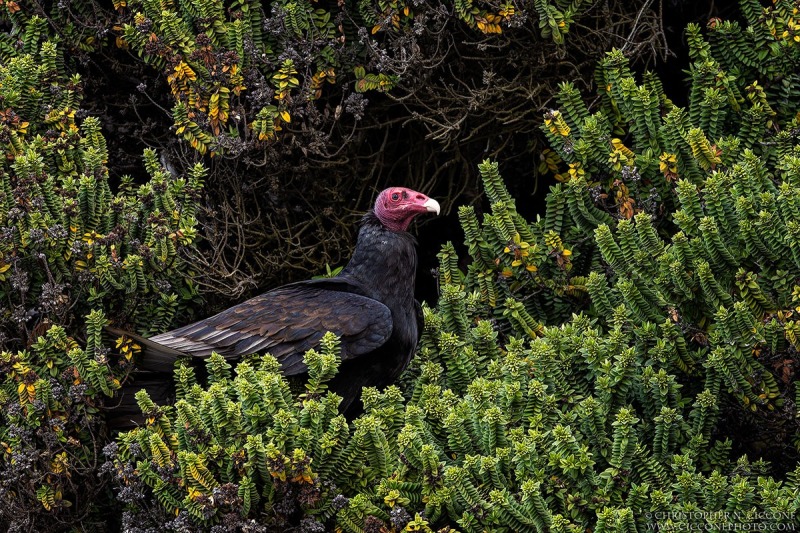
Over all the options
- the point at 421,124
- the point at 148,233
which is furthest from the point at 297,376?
the point at 421,124

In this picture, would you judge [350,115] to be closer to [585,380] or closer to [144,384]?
[144,384]

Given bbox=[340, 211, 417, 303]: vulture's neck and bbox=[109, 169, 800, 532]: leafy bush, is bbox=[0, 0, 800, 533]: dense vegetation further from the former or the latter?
bbox=[340, 211, 417, 303]: vulture's neck

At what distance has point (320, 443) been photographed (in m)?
4.58

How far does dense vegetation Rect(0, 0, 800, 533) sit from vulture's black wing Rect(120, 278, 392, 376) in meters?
0.16

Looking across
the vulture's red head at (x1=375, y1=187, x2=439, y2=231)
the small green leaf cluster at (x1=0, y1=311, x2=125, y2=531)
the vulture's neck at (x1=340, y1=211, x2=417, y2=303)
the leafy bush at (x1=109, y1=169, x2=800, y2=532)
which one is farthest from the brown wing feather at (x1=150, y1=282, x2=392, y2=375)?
the vulture's red head at (x1=375, y1=187, x2=439, y2=231)

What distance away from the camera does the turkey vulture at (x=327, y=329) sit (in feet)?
17.8

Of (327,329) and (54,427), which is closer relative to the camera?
(54,427)

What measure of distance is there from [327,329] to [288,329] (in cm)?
20

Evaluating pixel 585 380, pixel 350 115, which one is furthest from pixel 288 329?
pixel 350 115

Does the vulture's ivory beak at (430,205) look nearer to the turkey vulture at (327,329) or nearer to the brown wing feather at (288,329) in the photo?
the turkey vulture at (327,329)

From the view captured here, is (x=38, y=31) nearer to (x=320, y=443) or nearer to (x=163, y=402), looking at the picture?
(x=163, y=402)

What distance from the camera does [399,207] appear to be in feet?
19.5

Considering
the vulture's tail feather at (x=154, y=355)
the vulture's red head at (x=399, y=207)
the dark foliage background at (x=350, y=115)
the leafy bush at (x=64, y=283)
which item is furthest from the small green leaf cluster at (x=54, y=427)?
the vulture's red head at (x=399, y=207)

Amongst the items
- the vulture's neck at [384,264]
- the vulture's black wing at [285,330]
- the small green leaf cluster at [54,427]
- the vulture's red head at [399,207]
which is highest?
the vulture's red head at [399,207]
